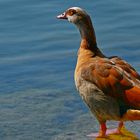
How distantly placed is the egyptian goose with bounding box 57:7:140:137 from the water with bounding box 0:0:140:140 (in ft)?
1.39

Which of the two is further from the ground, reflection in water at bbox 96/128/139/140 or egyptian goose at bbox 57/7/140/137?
egyptian goose at bbox 57/7/140/137

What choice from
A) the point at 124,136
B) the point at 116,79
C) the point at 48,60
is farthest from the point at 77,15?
the point at 48,60

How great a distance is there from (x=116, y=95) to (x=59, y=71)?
254cm

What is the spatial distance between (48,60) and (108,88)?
2898 millimetres

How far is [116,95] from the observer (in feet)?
25.8

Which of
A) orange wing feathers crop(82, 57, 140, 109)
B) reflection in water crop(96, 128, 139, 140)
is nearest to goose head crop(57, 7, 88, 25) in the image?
orange wing feathers crop(82, 57, 140, 109)

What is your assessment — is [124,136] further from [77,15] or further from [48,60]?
[48,60]

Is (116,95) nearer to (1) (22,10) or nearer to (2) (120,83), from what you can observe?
(2) (120,83)

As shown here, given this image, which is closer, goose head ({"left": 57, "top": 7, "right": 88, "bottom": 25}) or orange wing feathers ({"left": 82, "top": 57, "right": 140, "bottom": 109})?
orange wing feathers ({"left": 82, "top": 57, "right": 140, "bottom": 109})

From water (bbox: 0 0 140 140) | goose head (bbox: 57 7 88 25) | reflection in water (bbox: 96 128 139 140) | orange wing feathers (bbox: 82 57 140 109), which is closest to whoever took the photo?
orange wing feathers (bbox: 82 57 140 109)

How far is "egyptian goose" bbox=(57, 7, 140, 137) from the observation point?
7.83m

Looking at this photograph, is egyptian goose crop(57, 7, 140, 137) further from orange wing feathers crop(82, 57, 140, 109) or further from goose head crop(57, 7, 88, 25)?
goose head crop(57, 7, 88, 25)

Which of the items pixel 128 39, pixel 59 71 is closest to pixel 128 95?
pixel 59 71

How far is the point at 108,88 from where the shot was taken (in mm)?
7938
